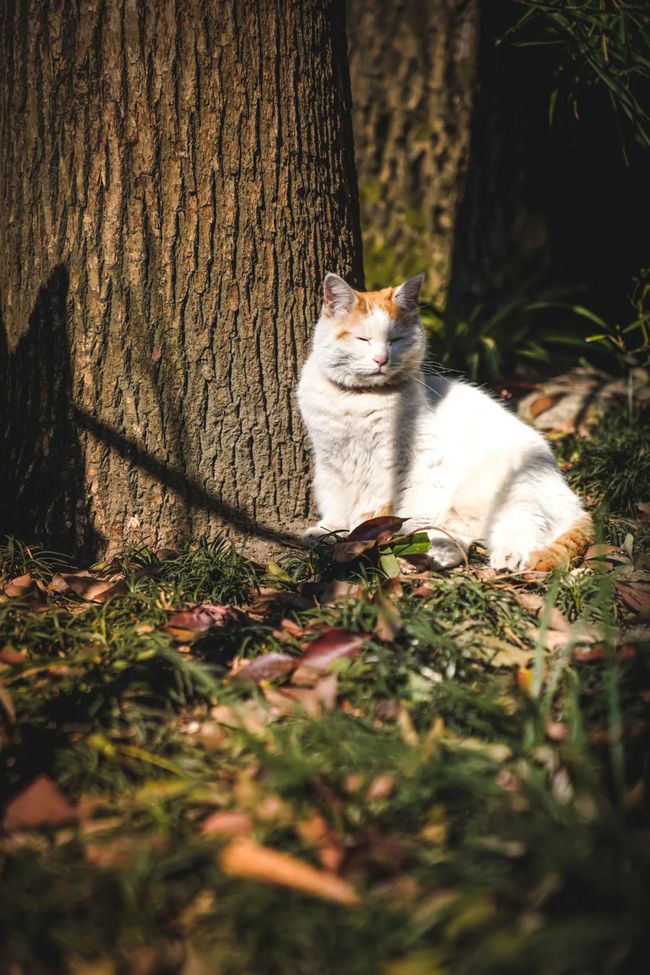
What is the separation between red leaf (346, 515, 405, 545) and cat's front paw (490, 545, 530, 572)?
38 centimetres

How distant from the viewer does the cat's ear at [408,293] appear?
297cm

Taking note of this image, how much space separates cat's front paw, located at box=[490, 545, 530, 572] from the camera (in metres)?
2.67

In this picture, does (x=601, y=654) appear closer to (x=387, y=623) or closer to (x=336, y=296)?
(x=387, y=623)

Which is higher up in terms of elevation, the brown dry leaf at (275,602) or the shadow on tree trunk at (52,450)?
the shadow on tree trunk at (52,450)

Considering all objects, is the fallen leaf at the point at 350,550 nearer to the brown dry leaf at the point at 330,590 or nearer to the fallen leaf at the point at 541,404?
the brown dry leaf at the point at 330,590

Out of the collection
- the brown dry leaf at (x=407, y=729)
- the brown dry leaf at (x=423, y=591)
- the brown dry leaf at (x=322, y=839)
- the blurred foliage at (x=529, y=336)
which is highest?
the blurred foliage at (x=529, y=336)

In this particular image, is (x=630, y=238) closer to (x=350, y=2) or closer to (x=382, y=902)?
(x=350, y=2)

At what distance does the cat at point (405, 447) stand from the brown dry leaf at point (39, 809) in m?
1.53

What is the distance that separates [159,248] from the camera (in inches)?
104

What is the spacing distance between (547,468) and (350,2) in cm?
451

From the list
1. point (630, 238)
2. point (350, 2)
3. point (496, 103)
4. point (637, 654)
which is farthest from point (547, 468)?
point (350, 2)

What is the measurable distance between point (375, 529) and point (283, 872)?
1.50 metres

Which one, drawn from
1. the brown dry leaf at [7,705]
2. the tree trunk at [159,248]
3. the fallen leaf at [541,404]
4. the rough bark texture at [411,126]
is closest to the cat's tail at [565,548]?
the tree trunk at [159,248]

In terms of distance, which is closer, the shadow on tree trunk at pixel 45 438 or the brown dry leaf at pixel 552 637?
the brown dry leaf at pixel 552 637
